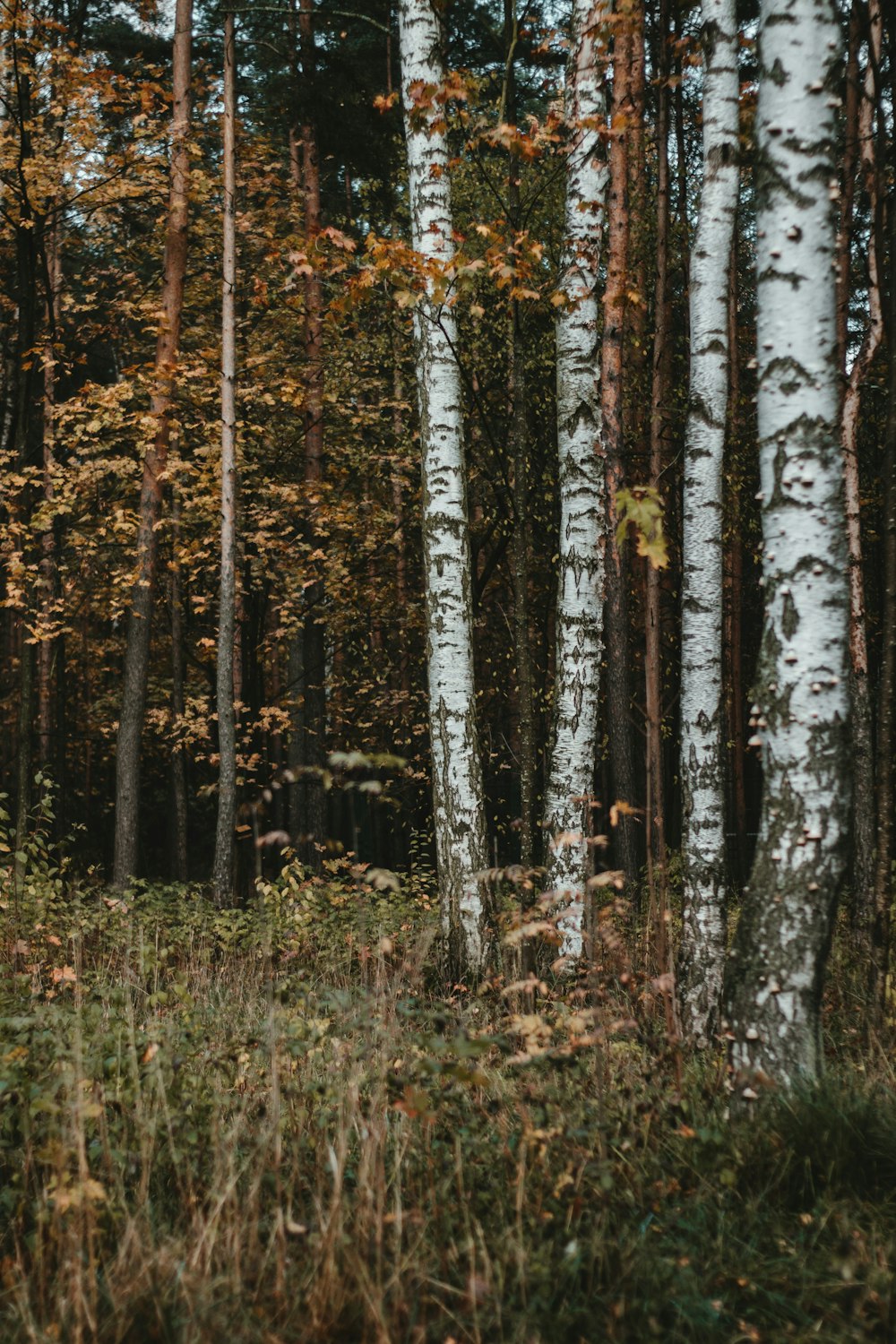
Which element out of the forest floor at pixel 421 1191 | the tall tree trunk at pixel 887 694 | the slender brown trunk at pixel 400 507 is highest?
the slender brown trunk at pixel 400 507

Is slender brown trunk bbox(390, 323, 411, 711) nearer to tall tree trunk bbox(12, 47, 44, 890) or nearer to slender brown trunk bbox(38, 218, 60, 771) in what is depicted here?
slender brown trunk bbox(38, 218, 60, 771)

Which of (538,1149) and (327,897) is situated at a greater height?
(538,1149)

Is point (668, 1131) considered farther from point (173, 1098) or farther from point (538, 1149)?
point (173, 1098)

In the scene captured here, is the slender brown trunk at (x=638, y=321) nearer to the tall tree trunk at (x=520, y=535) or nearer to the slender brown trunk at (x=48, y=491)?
the tall tree trunk at (x=520, y=535)

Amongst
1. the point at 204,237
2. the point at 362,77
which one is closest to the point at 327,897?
the point at 204,237

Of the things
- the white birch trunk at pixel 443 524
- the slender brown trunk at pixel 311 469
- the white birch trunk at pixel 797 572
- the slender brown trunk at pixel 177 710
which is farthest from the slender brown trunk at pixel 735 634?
the white birch trunk at pixel 797 572

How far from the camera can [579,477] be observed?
261 inches

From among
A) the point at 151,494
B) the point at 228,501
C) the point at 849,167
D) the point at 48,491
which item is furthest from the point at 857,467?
the point at 48,491

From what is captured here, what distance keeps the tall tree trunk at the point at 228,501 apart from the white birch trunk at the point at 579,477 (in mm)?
5688

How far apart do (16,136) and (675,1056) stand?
12609 mm

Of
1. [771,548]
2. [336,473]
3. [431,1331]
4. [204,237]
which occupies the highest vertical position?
[204,237]

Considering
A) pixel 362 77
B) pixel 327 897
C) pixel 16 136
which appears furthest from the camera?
pixel 362 77

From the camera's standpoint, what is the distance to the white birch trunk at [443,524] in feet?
20.8

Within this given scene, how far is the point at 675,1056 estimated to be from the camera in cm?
377
